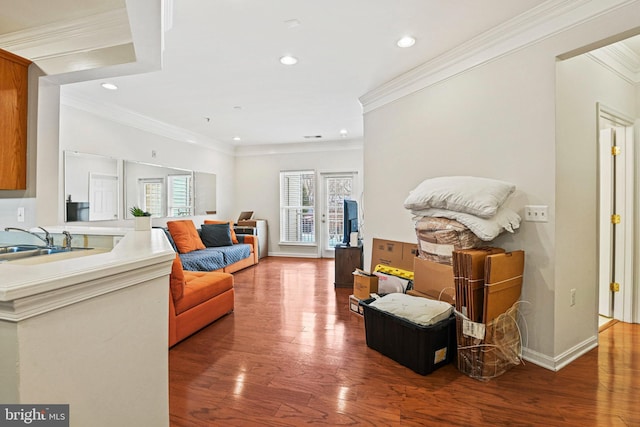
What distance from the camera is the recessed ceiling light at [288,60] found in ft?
9.66

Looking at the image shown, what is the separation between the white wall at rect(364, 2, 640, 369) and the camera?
2195 mm

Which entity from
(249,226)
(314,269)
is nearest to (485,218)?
(314,269)

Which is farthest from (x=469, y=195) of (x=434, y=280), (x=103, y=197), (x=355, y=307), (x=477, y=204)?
(x=103, y=197)

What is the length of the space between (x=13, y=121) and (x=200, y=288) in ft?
6.03

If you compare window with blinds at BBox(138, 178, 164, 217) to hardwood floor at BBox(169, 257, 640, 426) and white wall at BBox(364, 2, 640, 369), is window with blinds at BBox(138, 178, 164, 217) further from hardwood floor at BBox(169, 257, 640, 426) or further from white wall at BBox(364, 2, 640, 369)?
white wall at BBox(364, 2, 640, 369)

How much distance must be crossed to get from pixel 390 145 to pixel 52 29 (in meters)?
3.10

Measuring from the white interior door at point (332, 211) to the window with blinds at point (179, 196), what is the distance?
2.78 m

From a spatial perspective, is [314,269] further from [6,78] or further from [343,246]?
[6,78]

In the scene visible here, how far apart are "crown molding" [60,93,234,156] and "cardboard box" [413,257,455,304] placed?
175 inches

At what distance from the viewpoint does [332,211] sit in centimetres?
690

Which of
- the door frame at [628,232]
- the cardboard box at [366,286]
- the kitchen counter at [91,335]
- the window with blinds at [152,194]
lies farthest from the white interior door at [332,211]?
the kitchen counter at [91,335]

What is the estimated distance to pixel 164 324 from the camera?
1229mm

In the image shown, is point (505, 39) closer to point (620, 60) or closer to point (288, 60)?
point (620, 60)

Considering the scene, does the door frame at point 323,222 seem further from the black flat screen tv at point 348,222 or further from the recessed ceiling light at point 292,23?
the recessed ceiling light at point 292,23
